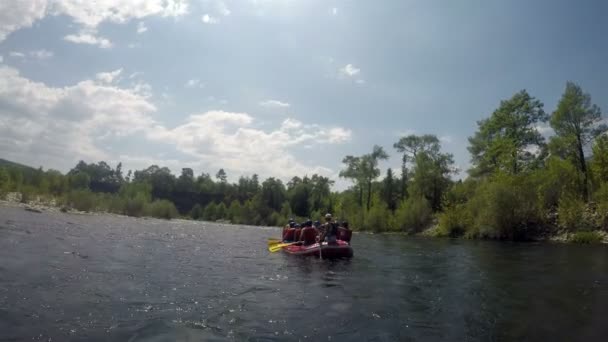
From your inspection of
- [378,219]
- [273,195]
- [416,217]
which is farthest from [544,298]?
[273,195]

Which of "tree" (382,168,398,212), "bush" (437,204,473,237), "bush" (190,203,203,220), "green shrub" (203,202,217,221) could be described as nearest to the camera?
"bush" (437,204,473,237)

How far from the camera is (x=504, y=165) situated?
133 ft

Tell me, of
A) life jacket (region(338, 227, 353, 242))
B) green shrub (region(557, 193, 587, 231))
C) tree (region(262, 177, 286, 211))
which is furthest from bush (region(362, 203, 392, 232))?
tree (region(262, 177, 286, 211))

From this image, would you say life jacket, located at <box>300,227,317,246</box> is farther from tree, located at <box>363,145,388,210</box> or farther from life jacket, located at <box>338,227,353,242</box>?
tree, located at <box>363,145,388,210</box>

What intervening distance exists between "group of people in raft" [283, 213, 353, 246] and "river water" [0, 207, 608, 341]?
8.01ft

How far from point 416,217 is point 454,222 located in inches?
307

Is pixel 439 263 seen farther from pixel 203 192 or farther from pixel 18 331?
pixel 203 192

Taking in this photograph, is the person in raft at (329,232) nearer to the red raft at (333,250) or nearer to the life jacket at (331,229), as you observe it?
the life jacket at (331,229)

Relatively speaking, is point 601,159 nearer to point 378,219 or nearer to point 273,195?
point 378,219

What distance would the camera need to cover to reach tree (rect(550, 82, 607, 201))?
33.8 metres

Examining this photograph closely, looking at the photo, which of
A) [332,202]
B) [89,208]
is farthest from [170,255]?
[332,202]

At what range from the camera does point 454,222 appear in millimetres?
41250

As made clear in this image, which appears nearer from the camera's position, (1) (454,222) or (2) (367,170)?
(1) (454,222)

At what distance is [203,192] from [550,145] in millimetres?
110424
